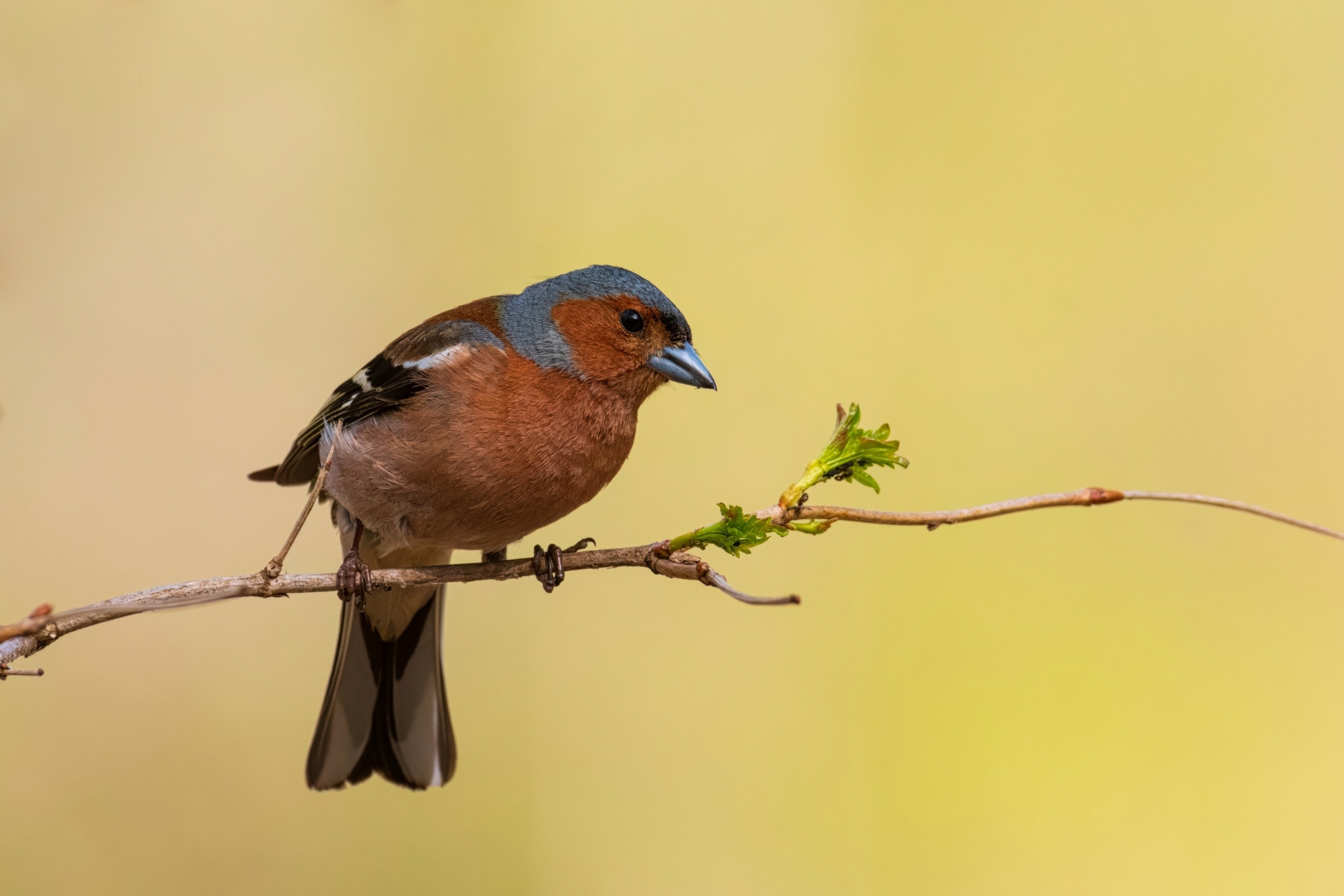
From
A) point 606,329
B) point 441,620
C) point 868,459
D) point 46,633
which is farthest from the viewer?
point 441,620

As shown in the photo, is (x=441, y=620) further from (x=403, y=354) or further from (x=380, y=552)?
(x=403, y=354)

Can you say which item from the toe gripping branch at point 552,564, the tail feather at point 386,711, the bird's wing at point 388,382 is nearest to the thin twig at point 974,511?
the toe gripping branch at point 552,564

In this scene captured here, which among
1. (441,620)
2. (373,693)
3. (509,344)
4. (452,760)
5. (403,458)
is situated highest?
(509,344)

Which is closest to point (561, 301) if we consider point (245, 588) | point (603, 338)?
point (603, 338)

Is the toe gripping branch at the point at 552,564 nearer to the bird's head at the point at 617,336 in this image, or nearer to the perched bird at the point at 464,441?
the perched bird at the point at 464,441

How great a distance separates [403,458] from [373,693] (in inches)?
30.1

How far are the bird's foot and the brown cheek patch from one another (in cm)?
62

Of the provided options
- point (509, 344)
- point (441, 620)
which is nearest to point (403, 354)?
point (509, 344)

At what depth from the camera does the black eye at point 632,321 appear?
2.23 m

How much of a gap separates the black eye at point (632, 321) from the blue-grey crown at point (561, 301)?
3 cm

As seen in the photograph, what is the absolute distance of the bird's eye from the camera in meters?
2.23

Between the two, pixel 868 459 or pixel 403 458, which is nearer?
pixel 868 459

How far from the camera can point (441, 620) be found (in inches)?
110

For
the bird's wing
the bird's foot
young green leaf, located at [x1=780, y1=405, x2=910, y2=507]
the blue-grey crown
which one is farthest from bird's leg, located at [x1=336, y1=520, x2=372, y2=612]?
young green leaf, located at [x1=780, y1=405, x2=910, y2=507]
